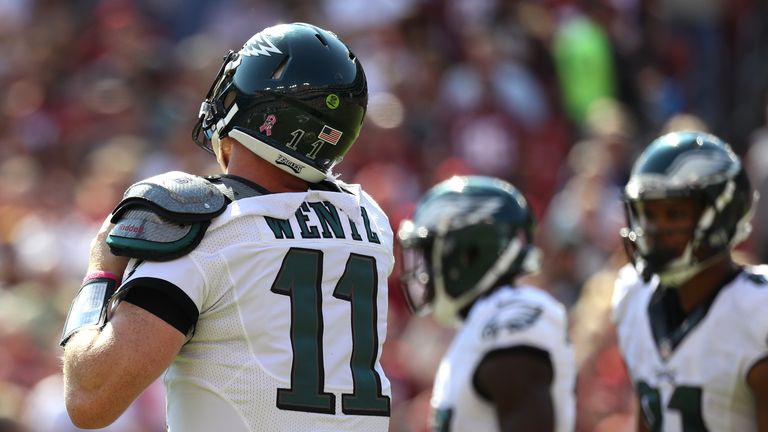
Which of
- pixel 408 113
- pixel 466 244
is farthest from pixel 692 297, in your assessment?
pixel 408 113

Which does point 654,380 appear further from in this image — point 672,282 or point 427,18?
point 427,18

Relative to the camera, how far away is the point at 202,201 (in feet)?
11.6

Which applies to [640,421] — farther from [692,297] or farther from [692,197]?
[692,197]

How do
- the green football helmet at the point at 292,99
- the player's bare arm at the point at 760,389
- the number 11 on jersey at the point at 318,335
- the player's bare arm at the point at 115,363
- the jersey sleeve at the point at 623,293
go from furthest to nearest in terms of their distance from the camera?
the jersey sleeve at the point at 623,293
the player's bare arm at the point at 760,389
the green football helmet at the point at 292,99
the number 11 on jersey at the point at 318,335
the player's bare arm at the point at 115,363

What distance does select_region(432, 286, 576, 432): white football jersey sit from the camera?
5.40 metres

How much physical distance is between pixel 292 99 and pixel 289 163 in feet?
0.60

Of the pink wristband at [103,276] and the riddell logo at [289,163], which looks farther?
the riddell logo at [289,163]

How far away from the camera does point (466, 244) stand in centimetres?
602

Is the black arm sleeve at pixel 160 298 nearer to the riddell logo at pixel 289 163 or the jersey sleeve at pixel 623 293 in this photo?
the riddell logo at pixel 289 163

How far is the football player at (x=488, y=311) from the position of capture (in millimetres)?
5301

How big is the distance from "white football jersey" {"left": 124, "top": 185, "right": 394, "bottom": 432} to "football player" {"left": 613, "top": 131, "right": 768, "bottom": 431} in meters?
1.72

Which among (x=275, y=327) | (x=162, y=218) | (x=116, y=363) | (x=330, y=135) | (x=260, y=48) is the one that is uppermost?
(x=260, y=48)

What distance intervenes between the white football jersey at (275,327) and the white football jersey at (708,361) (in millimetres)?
1706

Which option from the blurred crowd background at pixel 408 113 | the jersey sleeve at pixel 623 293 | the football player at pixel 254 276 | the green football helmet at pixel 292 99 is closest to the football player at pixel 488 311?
the jersey sleeve at pixel 623 293
